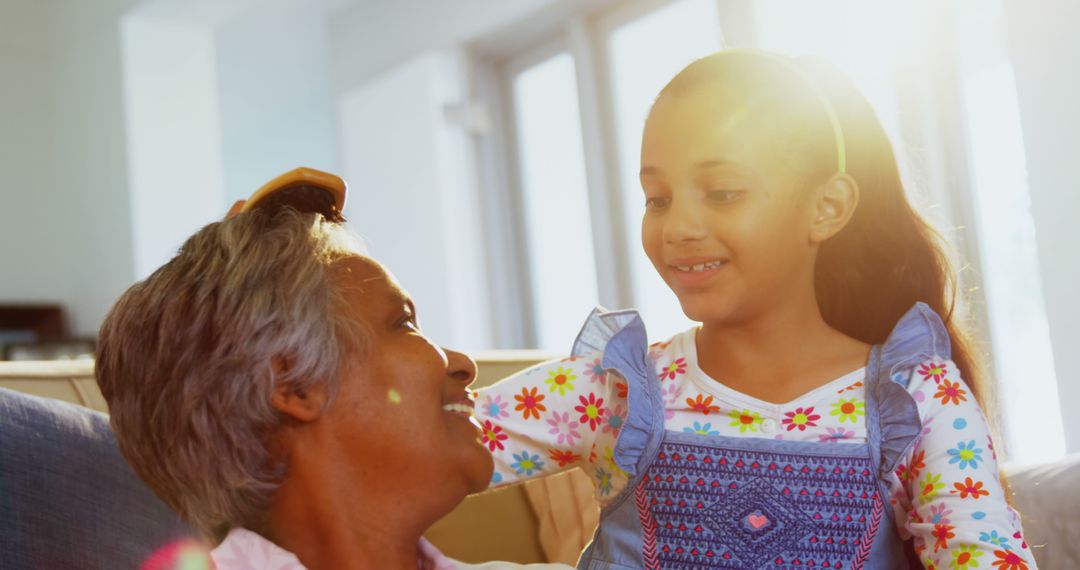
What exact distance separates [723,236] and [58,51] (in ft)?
18.0

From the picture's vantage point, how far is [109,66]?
17.9 feet

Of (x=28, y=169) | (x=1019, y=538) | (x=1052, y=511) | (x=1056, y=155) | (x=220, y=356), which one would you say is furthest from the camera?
(x=28, y=169)

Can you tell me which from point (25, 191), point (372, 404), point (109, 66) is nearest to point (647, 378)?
point (372, 404)

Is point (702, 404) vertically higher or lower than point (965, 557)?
higher

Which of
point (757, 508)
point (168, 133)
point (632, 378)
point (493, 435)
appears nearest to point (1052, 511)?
point (757, 508)

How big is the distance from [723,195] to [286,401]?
0.54 m

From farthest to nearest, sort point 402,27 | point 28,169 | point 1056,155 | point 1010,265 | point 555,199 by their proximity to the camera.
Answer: point 28,169
point 402,27
point 555,199
point 1010,265
point 1056,155

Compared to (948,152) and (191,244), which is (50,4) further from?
(191,244)

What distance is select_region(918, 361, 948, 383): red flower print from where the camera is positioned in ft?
4.51

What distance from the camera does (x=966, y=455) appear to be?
1303 mm

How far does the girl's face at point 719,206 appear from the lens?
133cm

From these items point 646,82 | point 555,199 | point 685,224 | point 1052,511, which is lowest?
point 1052,511

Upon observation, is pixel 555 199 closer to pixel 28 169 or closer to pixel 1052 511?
pixel 28 169

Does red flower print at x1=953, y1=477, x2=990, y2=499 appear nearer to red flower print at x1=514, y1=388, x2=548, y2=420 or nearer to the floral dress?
the floral dress
